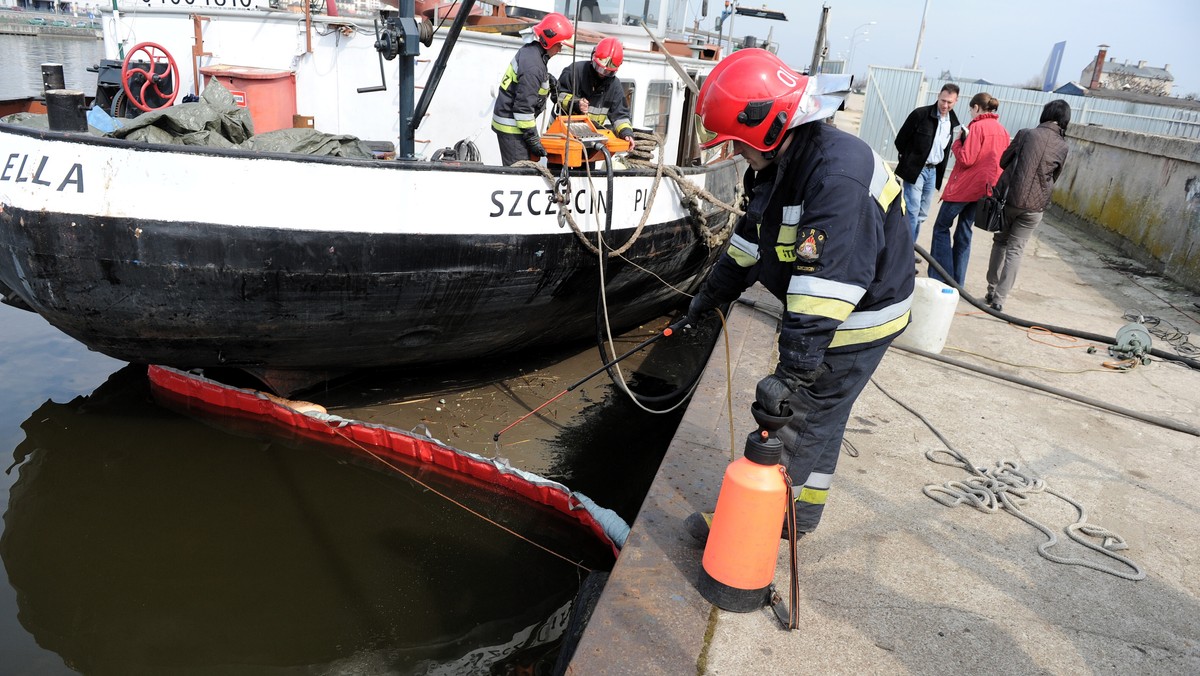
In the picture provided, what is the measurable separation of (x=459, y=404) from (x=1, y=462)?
271 centimetres

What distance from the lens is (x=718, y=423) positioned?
12.9ft

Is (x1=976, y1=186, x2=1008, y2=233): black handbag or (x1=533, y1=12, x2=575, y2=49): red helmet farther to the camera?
(x1=976, y1=186, x2=1008, y2=233): black handbag

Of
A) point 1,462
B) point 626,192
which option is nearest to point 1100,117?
point 626,192

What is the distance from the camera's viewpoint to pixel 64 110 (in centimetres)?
393

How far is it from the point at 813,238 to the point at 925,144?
5.10 metres

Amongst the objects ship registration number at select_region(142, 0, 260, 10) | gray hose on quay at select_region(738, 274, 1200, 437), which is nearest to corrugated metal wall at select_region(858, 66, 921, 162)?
gray hose on quay at select_region(738, 274, 1200, 437)

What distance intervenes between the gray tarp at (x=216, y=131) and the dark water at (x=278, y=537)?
172 centimetres

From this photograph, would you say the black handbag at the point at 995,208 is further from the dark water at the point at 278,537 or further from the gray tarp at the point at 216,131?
the gray tarp at the point at 216,131

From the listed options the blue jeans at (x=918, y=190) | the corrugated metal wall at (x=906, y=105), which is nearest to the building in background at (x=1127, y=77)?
the corrugated metal wall at (x=906, y=105)

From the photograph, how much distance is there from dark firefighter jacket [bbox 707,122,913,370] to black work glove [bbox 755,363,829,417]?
44 millimetres

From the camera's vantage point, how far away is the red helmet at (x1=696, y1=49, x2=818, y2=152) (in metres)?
2.41

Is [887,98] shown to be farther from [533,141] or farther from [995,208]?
[533,141]

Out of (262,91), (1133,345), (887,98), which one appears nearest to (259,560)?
(262,91)

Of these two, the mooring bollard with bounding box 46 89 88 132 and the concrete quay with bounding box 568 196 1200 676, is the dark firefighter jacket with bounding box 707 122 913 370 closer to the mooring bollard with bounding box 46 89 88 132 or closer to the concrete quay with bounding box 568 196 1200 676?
the concrete quay with bounding box 568 196 1200 676
